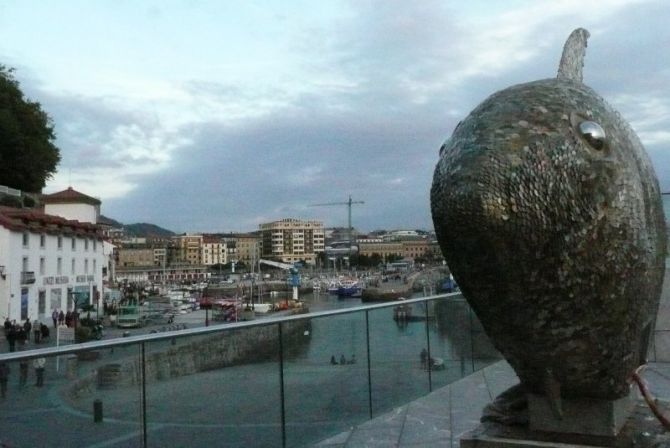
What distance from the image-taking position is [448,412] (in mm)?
6246

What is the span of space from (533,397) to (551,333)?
0.58 metres

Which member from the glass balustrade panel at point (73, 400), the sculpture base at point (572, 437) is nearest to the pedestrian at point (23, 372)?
the glass balustrade panel at point (73, 400)

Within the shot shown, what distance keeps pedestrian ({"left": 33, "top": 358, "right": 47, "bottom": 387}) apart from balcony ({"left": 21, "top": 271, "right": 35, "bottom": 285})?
3699 centimetres

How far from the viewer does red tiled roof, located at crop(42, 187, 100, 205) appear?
5688 cm

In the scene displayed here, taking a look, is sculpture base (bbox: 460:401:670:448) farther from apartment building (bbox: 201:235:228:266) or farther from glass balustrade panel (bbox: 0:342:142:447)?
apartment building (bbox: 201:235:228:266)

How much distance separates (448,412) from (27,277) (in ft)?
117

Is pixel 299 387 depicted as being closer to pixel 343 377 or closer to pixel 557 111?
pixel 343 377

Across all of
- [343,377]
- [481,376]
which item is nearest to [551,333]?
[343,377]

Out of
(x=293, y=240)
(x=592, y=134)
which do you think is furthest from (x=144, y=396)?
(x=293, y=240)

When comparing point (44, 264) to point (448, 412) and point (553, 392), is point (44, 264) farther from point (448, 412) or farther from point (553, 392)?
point (553, 392)

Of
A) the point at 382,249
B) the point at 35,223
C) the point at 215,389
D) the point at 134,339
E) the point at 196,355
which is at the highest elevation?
the point at 382,249

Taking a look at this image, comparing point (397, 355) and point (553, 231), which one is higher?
point (553, 231)

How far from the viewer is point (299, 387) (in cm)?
535

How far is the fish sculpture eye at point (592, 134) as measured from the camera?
2783 millimetres
